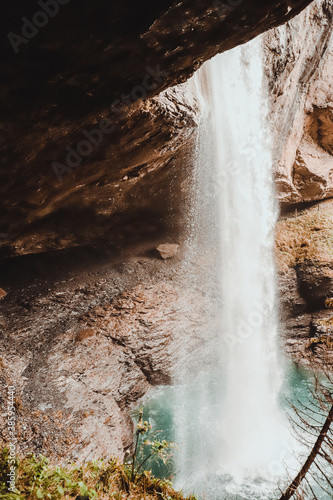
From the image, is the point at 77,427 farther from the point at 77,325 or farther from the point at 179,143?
the point at 179,143

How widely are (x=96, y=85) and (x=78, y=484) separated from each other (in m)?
4.99

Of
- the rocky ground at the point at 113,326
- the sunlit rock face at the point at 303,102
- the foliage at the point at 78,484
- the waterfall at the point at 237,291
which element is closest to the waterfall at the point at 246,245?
the waterfall at the point at 237,291

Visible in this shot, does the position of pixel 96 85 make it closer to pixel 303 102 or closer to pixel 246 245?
pixel 246 245

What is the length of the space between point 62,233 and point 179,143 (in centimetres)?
476

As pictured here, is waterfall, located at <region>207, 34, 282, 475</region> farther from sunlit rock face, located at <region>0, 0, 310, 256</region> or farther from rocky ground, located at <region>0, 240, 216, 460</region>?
sunlit rock face, located at <region>0, 0, 310, 256</region>

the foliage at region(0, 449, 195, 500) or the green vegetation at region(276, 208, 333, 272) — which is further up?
the foliage at region(0, 449, 195, 500)

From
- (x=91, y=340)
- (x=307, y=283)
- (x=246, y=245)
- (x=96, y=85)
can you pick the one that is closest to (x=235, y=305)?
(x=246, y=245)

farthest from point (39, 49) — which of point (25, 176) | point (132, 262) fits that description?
point (132, 262)

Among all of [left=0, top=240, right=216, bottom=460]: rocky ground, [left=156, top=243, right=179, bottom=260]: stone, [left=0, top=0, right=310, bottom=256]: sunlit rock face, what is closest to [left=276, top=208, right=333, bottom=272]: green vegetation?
[left=0, top=240, right=216, bottom=460]: rocky ground

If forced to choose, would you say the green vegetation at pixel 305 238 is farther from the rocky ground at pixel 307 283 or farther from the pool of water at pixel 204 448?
the pool of water at pixel 204 448

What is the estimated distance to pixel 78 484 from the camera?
3240 mm

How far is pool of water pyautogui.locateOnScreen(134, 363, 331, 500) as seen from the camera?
16.3 ft

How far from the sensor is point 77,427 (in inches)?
202

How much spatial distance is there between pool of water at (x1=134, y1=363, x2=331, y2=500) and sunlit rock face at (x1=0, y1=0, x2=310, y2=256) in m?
5.34
